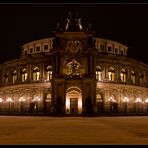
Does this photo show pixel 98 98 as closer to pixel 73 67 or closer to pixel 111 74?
pixel 111 74

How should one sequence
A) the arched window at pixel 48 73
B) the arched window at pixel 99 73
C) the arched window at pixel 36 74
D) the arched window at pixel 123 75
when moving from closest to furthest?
the arched window at pixel 99 73, the arched window at pixel 48 73, the arched window at pixel 36 74, the arched window at pixel 123 75

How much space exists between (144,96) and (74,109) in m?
21.8

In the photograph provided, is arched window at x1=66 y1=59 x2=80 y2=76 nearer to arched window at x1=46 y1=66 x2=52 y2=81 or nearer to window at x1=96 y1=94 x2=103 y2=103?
arched window at x1=46 y1=66 x2=52 y2=81

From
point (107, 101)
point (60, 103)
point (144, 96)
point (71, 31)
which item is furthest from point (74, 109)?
point (144, 96)

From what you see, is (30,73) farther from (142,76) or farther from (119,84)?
(142,76)

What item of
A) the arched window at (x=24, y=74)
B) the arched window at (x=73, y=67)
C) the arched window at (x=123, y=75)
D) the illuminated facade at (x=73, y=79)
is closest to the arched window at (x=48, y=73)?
the illuminated facade at (x=73, y=79)

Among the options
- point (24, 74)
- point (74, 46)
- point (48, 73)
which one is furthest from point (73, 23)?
point (24, 74)

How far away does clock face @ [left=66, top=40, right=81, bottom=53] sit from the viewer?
182ft

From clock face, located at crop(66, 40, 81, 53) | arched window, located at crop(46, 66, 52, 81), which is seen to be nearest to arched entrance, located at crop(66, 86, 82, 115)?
arched window, located at crop(46, 66, 52, 81)

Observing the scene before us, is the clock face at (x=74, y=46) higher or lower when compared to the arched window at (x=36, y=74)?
higher

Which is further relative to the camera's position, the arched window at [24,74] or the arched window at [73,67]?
the arched window at [24,74]

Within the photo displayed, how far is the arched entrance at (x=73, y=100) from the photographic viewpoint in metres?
54.2

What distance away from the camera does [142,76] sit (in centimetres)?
6844

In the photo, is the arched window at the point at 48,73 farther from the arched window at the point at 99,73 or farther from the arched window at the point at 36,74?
the arched window at the point at 99,73
